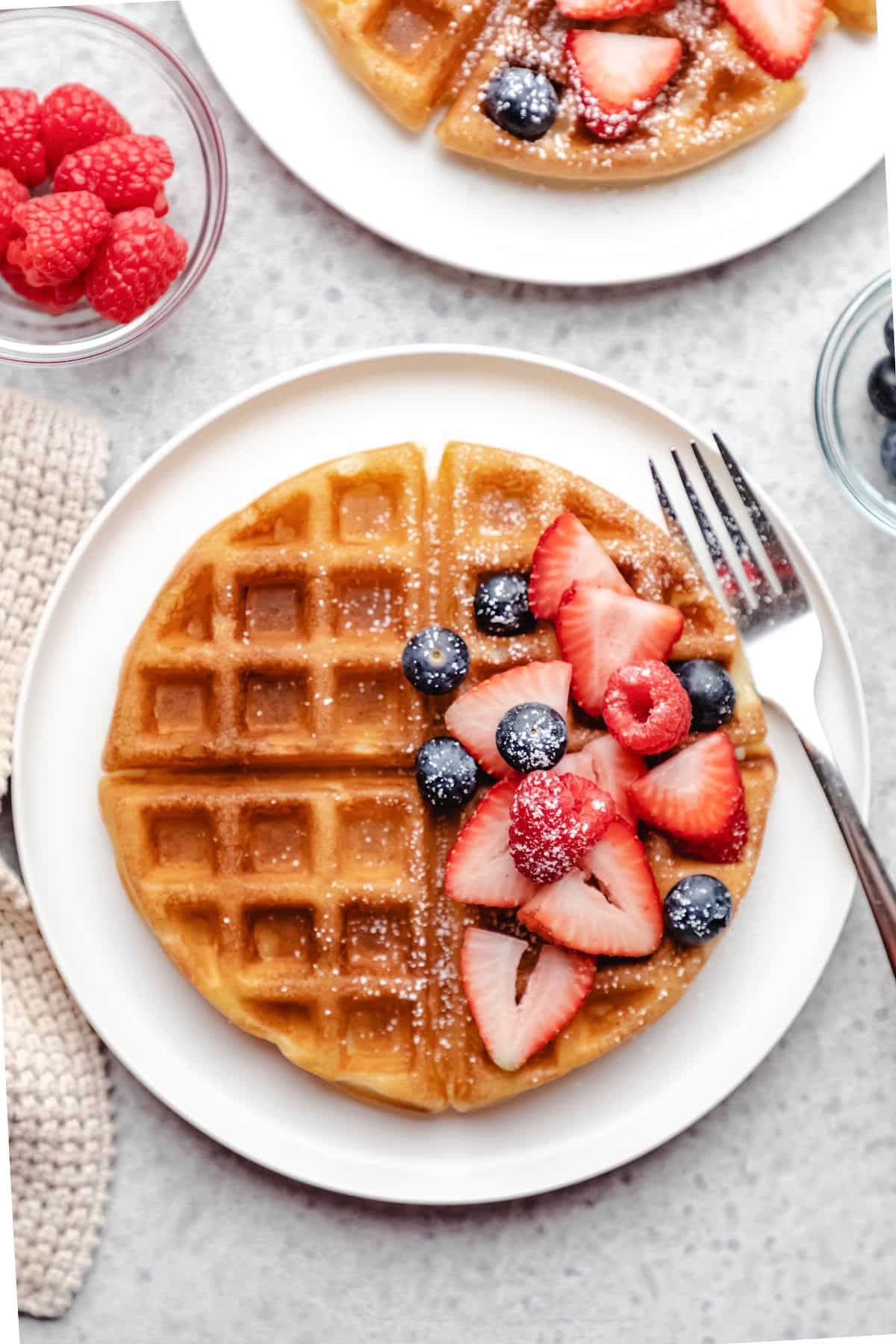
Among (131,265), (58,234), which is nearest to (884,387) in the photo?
(131,265)

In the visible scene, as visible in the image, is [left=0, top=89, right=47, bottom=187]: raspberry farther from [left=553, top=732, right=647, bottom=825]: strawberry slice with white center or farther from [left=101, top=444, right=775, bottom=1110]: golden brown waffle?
[left=553, top=732, right=647, bottom=825]: strawberry slice with white center

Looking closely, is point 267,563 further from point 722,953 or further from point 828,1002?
point 828,1002

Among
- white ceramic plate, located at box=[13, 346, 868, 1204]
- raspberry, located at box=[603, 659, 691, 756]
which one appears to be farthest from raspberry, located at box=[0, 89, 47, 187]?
raspberry, located at box=[603, 659, 691, 756]

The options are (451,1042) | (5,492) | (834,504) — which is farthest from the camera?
(834,504)

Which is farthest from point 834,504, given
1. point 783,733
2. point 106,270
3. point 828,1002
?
point 106,270

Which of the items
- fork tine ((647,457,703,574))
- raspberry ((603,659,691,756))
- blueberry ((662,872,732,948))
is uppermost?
fork tine ((647,457,703,574))
